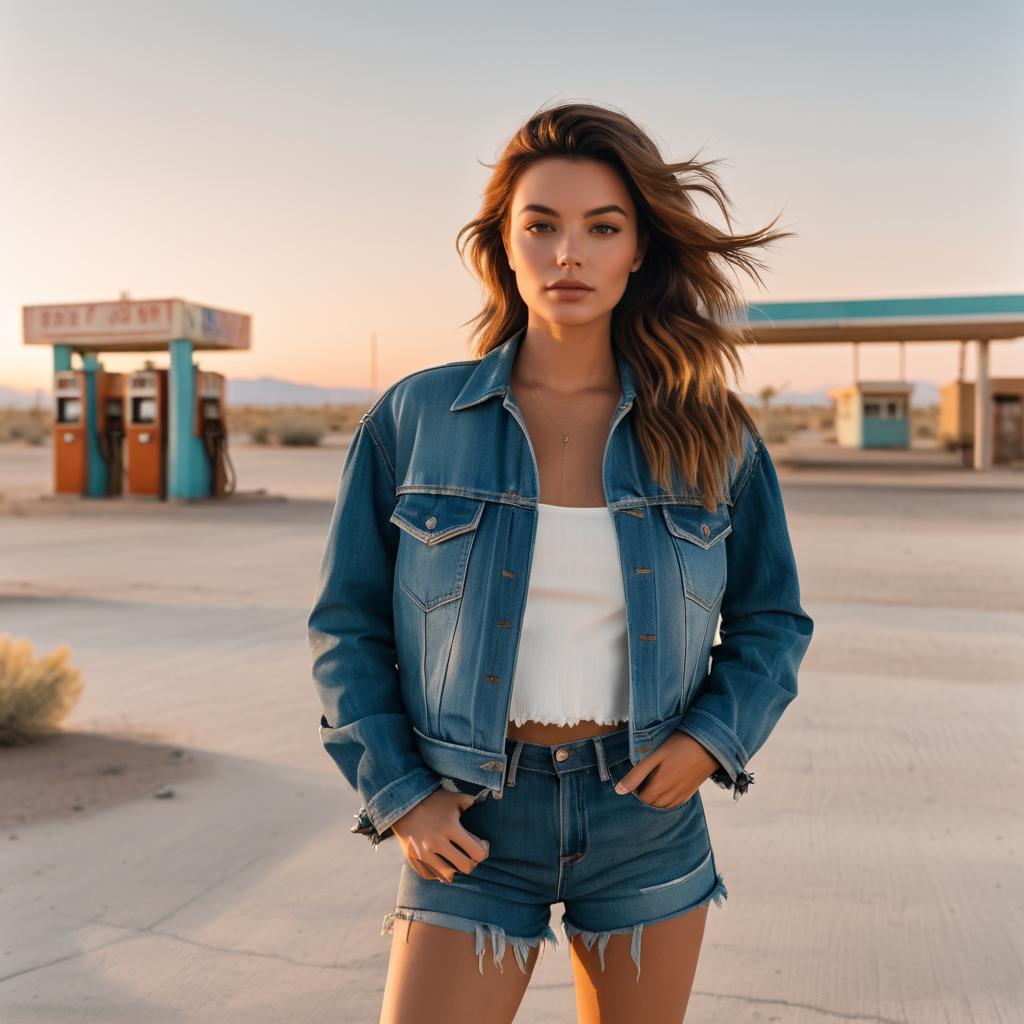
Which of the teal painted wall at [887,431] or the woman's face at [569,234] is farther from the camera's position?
the teal painted wall at [887,431]

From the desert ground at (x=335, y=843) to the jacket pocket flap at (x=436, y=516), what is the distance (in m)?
1.81

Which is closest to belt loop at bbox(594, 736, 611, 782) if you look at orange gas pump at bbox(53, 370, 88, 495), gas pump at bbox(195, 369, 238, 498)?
gas pump at bbox(195, 369, 238, 498)

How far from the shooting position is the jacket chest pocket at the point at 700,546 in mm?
2027

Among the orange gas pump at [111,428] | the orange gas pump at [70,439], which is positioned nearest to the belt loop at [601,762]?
the orange gas pump at [70,439]

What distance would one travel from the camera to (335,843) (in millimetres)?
4426

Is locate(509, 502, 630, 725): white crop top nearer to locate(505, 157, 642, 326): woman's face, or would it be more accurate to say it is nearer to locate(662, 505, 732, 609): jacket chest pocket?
locate(662, 505, 732, 609): jacket chest pocket

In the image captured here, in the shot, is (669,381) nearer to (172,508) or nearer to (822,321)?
(172,508)

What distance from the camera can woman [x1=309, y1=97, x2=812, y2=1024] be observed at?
1.91 m

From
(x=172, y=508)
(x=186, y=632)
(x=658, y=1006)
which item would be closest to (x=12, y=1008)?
(x=658, y=1006)

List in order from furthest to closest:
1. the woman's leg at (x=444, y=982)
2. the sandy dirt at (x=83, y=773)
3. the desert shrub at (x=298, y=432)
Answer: the desert shrub at (x=298, y=432)
the sandy dirt at (x=83, y=773)
the woman's leg at (x=444, y=982)

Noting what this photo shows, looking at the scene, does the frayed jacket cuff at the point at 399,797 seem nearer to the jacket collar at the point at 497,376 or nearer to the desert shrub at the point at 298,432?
the jacket collar at the point at 497,376

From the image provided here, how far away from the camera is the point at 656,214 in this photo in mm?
2146

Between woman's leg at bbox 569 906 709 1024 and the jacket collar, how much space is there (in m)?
0.91

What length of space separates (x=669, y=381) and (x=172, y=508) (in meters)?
18.4
